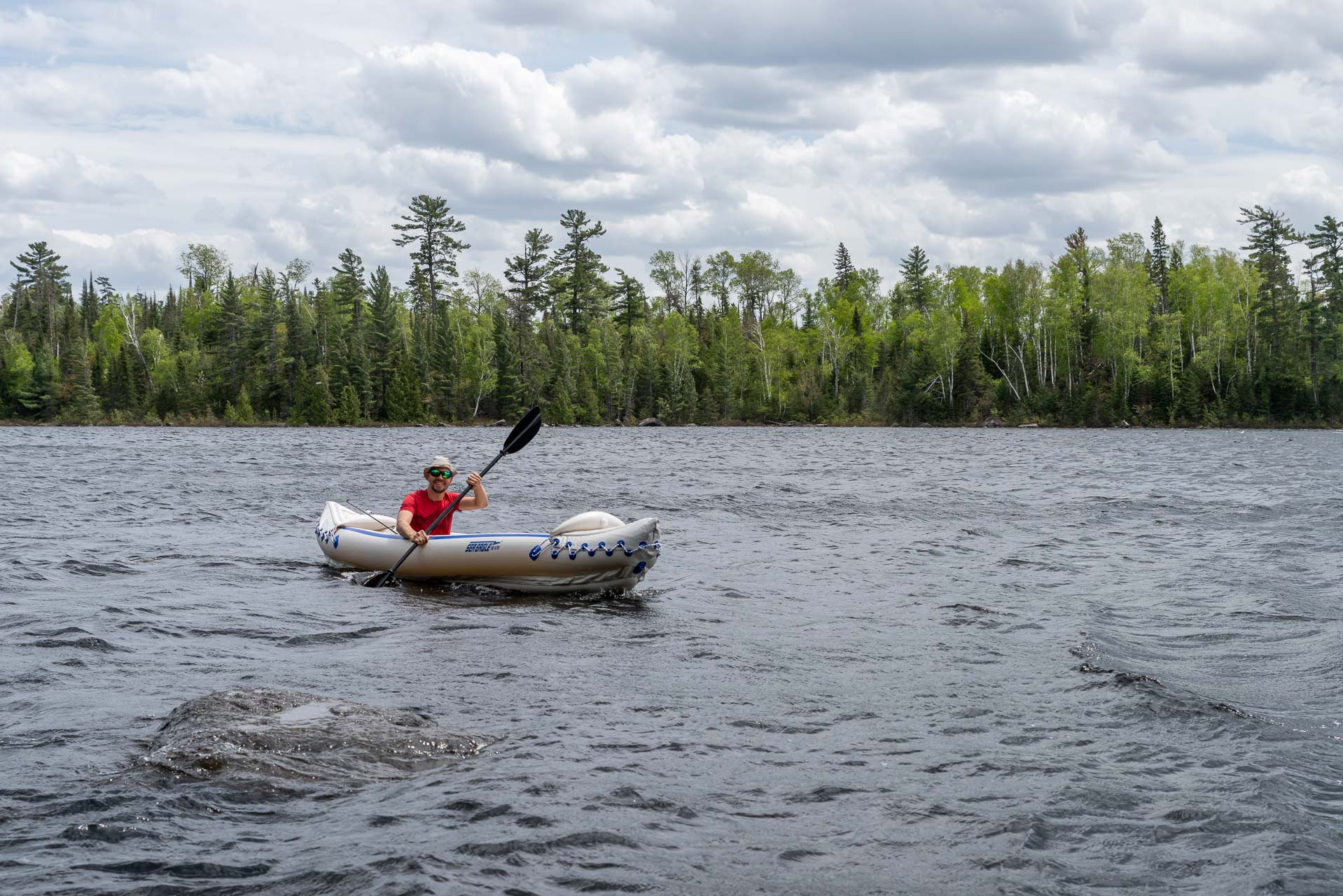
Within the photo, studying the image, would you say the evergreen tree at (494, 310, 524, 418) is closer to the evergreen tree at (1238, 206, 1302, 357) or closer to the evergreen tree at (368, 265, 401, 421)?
the evergreen tree at (368, 265, 401, 421)

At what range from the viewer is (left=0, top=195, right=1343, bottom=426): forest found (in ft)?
263

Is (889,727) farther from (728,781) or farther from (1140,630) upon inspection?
(1140,630)

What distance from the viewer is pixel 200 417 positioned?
90562mm

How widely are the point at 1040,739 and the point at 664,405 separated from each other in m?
89.3

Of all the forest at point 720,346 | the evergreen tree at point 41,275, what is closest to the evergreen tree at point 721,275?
the forest at point 720,346

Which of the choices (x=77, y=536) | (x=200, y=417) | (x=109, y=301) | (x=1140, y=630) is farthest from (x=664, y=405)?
(x=1140, y=630)

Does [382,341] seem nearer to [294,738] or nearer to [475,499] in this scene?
[475,499]

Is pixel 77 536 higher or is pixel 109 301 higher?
pixel 109 301

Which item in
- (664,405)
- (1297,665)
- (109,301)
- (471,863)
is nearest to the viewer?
(471,863)

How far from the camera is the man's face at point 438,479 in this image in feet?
47.2

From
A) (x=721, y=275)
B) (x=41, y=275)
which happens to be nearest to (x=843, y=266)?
(x=721, y=275)

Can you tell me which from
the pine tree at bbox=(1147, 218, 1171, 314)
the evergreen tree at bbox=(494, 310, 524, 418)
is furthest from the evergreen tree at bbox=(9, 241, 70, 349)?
the pine tree at bbox=(1147, 218, 1171, 314)

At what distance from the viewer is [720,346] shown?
96812 millimetres

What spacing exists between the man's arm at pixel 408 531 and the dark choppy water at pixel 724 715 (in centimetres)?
72
